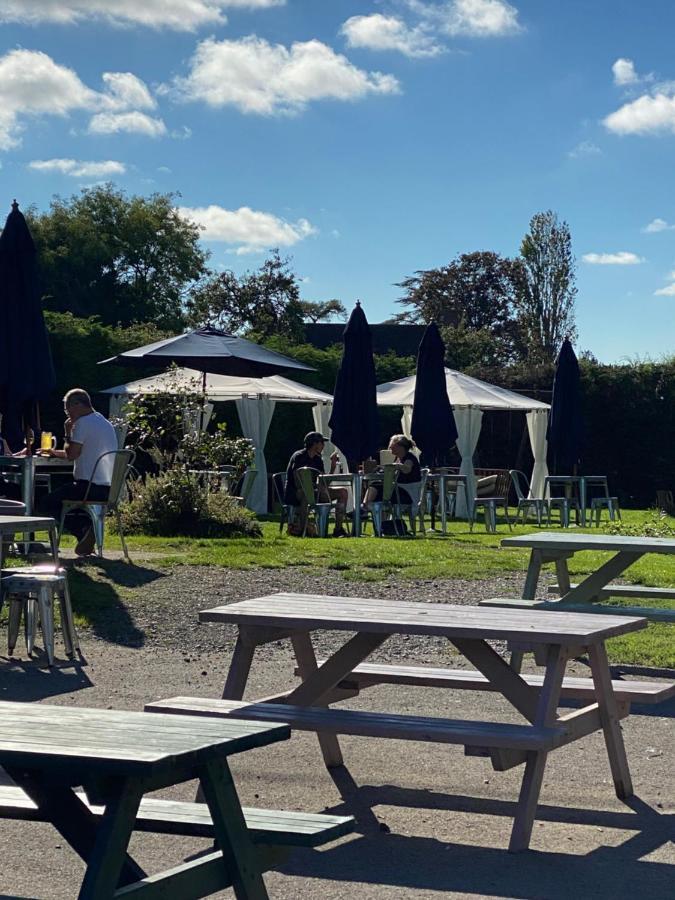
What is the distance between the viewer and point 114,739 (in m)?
2.71

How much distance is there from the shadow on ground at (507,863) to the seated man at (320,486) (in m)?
11.1

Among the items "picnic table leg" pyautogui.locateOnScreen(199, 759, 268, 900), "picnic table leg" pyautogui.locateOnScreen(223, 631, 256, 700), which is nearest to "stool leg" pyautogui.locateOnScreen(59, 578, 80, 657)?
"picnic table leg" pyautogui.locateOnScreen(223, 631, 256, 700)

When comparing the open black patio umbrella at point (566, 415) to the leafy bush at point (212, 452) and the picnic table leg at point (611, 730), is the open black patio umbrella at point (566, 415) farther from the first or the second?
the picnic table leg at point (611, 730)

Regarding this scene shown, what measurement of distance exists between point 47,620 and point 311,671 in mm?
2411

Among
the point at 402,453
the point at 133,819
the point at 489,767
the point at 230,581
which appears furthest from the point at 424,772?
the point at 402,453

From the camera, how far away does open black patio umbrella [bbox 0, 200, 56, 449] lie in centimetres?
1219

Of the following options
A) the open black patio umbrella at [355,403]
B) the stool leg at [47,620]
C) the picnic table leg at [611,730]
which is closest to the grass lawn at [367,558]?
the stool leg at [47,620]

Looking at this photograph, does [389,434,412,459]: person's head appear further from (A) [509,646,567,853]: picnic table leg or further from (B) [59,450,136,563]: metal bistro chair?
(A) [509,646,567,853]: picnic table leg

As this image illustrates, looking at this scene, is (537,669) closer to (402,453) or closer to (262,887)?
(262,887)

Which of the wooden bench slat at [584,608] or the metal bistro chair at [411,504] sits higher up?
the metal bistro chair at [411,504]

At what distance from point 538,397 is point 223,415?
24.7 feet

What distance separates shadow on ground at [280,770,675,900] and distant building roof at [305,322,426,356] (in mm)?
52270

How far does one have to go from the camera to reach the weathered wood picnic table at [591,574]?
699 centimetres

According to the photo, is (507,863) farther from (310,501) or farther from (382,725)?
(310,501)
